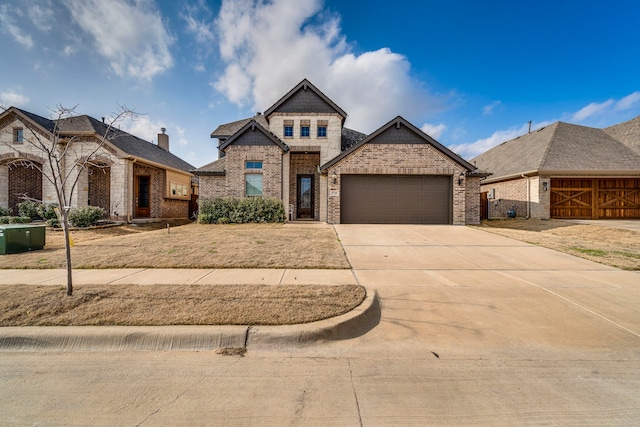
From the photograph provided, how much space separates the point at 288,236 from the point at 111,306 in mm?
6494

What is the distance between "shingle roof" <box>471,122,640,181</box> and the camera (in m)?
16.2

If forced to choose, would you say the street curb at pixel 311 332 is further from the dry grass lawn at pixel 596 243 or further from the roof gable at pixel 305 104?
the roof gable at pixel 305 104

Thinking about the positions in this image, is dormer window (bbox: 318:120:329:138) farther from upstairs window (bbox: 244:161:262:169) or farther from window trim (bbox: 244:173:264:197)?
window trim (bbox: 244:173:264:197)

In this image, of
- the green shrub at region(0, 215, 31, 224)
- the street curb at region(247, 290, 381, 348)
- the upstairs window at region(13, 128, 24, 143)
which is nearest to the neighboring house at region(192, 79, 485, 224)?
the green shrub at region(0, 215, 31, 224)

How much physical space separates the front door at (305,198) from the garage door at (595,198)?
50.9 ft

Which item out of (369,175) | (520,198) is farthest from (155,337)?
(520,198)

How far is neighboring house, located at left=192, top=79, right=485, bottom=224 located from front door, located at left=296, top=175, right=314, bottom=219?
1.10 m

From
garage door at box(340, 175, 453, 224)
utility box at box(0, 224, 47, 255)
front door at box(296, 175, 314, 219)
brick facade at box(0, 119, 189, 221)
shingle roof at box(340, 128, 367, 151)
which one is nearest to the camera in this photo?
utility box at box(0, 224, 47, 255)

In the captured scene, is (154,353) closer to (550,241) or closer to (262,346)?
(262,346)

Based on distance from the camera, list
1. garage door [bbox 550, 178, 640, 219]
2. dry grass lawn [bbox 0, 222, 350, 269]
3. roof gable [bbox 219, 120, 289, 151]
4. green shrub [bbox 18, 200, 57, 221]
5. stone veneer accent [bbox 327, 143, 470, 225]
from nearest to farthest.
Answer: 1. dry grass lawn [bbox 0, 222, 350, 269]
2. green shrub [bbox 18, 200, 57, 221]
3. stone veneer accent [bbox 327, 143, 470, 225]
4. roof gable [bbox 219, 120, 289, 151]
5. garage door [bbox 550, 178, 640, 219]

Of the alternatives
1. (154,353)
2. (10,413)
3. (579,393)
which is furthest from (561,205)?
(10,413)

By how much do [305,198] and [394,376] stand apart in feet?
51.0

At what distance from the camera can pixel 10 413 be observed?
221 cm

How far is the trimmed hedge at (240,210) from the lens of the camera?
48.4 feet
